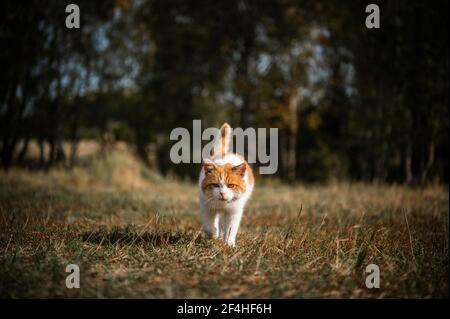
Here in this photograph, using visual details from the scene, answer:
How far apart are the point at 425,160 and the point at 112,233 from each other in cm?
858

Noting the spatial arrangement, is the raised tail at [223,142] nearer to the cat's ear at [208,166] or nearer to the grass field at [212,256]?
the cat's ear at [208,166]

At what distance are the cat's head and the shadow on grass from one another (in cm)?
46

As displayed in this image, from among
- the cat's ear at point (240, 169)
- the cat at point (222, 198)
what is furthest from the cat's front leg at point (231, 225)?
A: the cat's ear at point (240, 169)

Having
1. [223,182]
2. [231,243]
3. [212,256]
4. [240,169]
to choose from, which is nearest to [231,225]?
[231,243]

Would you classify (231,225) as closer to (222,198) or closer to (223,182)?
(222,198)

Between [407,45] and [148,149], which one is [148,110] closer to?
[148,149]

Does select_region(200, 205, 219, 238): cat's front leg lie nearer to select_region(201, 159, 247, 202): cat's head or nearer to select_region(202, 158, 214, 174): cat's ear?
select_region(201, 159, 247, 202): cat's head

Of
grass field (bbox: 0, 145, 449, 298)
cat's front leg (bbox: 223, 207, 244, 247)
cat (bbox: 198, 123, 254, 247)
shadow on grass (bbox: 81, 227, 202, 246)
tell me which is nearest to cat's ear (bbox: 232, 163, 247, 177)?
cat (bbox: 198, 123, 254, 247)

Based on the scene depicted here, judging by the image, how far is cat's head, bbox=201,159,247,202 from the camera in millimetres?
4062

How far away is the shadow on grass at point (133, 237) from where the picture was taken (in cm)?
378

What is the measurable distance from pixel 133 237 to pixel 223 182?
1.00 meters

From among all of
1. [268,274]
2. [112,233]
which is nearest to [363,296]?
[268,274]

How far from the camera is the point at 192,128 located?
52.4 feet
